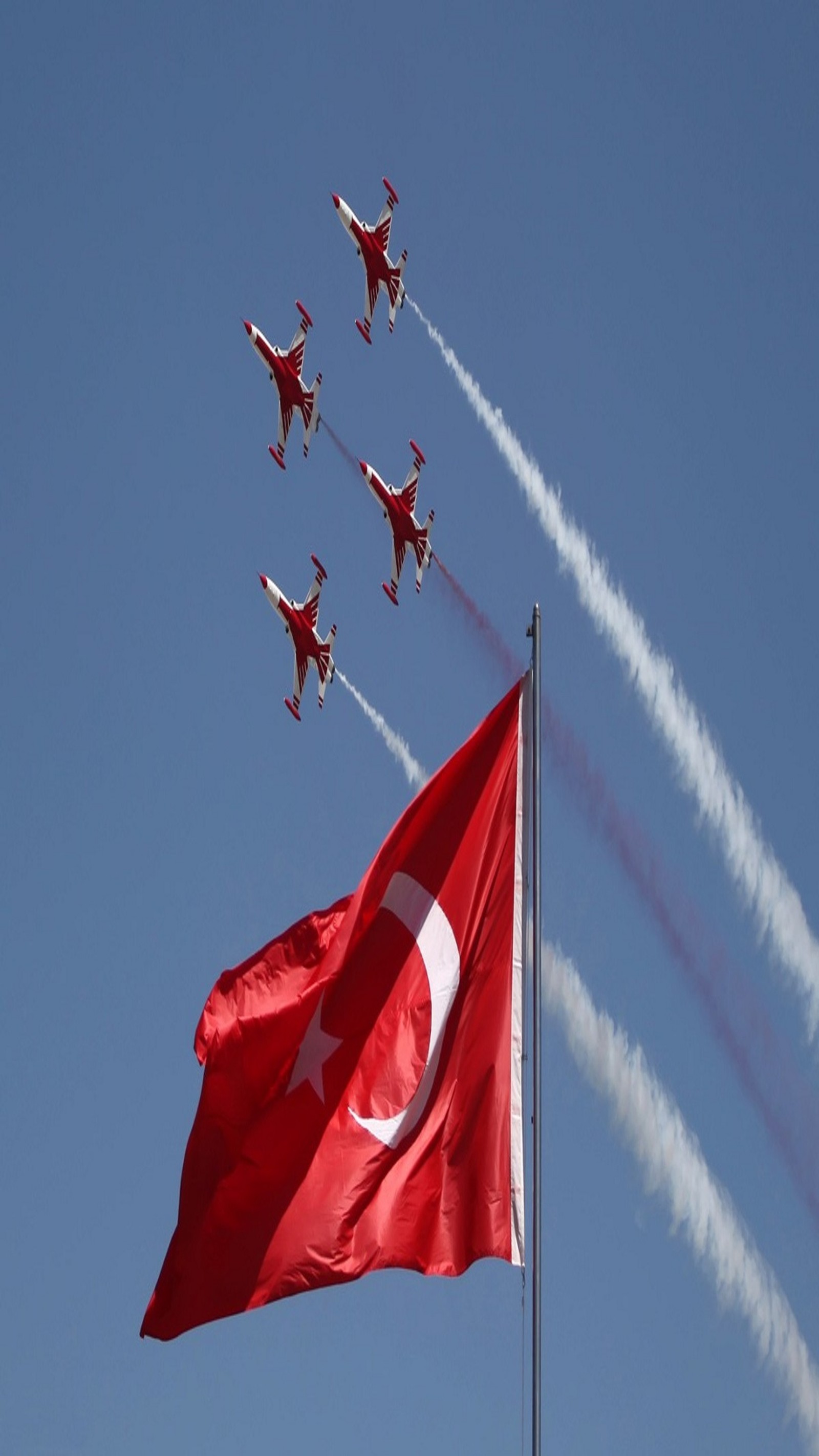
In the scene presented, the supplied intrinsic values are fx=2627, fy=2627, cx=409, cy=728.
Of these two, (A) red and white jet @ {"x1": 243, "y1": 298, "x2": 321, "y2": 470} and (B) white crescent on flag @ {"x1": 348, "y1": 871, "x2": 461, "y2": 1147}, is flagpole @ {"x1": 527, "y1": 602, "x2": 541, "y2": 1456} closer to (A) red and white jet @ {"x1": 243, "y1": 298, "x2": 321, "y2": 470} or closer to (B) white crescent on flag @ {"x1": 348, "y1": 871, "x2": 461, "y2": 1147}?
(B) white crescent on flag @ {"x1": 348, "y1": 871, "x2": 461, "y2": 1147}

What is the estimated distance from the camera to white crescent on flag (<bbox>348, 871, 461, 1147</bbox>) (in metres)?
36.8

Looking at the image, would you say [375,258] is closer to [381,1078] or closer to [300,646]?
[300,646]

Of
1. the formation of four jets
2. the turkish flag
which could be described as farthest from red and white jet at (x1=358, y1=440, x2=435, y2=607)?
the turkish flag

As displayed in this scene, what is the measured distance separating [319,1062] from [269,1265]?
313 centimetres

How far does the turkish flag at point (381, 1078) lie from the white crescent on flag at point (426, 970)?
3 cm

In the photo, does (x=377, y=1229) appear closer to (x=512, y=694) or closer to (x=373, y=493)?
(x=512, y=694)

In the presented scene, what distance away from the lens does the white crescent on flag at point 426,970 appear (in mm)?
36812

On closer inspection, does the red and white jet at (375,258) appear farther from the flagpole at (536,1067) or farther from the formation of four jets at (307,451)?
the flagpole at (536,1067)

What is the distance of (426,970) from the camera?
3778 cm

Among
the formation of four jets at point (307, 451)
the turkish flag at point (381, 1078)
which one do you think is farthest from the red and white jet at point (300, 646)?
the turkish flag at point (381, 1078)

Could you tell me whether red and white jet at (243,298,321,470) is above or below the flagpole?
above

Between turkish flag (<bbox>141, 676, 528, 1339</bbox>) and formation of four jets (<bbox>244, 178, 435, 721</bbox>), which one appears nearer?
turkish flag (<bbox>141, 676, 528, 1339</bbox>)

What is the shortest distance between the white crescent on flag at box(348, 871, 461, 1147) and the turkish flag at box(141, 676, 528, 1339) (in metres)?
0.03

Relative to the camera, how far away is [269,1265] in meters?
36.6
